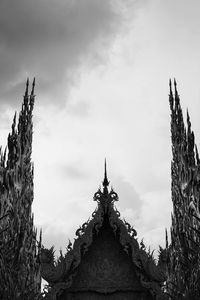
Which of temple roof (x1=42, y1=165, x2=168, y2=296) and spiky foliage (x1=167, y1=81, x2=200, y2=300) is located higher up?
spiky foliage (x1=167, y1=81, x2=200, y2=300)

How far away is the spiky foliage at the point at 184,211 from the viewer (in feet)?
86.2

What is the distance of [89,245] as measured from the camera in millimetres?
15336

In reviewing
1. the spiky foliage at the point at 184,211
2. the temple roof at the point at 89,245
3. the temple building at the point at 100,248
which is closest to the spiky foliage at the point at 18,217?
the temple building at the point at 100,248

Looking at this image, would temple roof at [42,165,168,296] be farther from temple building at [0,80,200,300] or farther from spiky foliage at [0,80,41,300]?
spiky foliage at [0,80,41,300]

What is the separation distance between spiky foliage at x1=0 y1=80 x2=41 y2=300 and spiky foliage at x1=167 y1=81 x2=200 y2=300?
932 centimetres

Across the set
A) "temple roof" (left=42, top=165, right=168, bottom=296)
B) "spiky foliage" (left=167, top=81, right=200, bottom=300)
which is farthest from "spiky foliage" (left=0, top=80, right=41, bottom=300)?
"spiky foliage" (left=167, top=81, right=200, bottom=300)

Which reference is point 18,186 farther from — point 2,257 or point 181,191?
point 181,191

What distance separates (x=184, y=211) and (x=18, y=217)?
1270cm

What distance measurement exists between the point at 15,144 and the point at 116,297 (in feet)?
65.3

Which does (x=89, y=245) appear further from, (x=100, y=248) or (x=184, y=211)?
(x=184, y=211)

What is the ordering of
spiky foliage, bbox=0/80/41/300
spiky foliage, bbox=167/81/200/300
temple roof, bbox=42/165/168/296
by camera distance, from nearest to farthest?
temple roof, bbox=42/165/168/296 → spiky foliage, bbox=0/80/41/300 → spiky foliage, bbox=167/81/200/300

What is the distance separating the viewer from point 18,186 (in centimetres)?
3183

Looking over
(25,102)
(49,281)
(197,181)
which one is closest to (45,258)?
(49,281)

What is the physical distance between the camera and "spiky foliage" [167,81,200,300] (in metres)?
26.3
